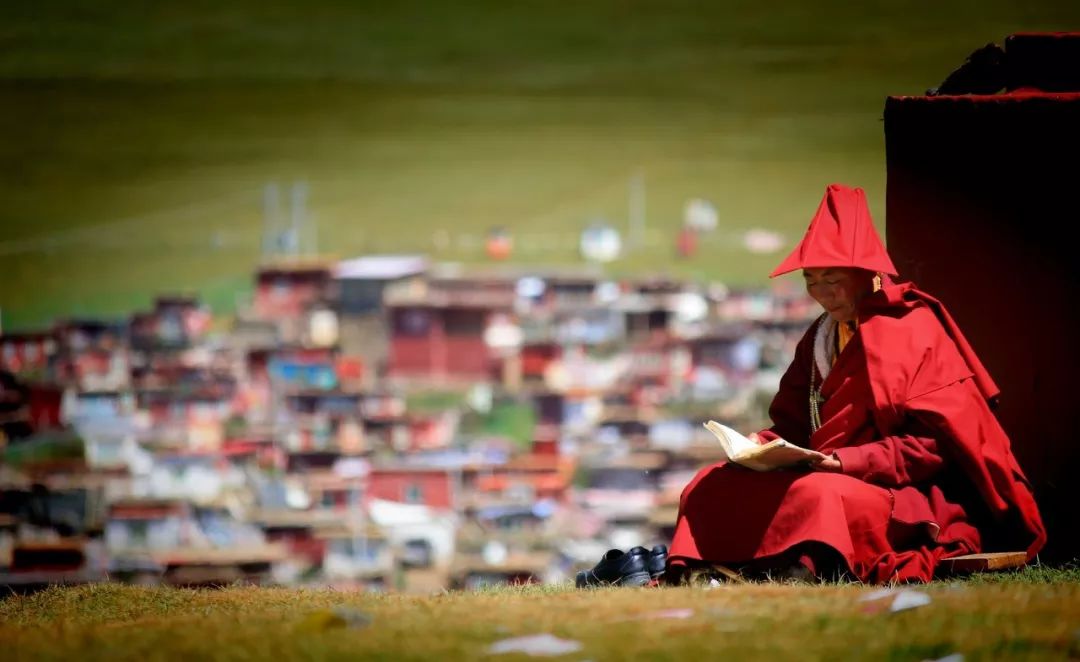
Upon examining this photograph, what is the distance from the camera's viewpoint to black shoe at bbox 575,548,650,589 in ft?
18.9

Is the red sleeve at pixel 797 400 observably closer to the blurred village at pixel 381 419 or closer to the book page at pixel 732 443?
the book page at pixel 732 443

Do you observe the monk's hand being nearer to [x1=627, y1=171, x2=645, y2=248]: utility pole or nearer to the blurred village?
the blurred village

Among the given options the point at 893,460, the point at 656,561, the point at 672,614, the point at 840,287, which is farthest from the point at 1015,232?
the point at 672,614

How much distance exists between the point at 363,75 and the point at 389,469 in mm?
18680

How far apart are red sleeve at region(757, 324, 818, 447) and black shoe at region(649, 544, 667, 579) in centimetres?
68

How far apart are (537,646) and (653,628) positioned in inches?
13.7

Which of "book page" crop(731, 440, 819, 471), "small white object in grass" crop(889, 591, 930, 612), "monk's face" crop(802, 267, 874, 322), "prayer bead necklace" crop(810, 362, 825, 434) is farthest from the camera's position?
"prayer bead necklace" crop(810, 362, 825, 434)

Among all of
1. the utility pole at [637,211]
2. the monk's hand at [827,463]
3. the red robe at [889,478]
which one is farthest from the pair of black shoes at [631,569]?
the utility pole at [637,211]

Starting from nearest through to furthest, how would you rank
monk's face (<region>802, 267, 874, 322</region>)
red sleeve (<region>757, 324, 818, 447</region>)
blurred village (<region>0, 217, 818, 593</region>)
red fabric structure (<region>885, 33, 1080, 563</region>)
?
monk's face (<region>802, 267, 874, 322</region>), red sleeve (<region>757, 324, 818, 447</region>), red fabric structure (<region>885, 33, 1080, 563</region>), blurred village (<region>0, 217, 818, 593</region>)

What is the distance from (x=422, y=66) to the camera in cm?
5369

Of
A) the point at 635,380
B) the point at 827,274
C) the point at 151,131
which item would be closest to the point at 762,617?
the point at 827,274

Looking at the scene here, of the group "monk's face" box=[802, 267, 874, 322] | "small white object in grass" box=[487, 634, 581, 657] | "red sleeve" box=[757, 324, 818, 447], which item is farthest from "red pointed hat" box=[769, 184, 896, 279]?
"small white object in grass" box=[487, 634, 581, 657]

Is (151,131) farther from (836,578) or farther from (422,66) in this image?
(836,578)

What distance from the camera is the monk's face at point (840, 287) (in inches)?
202
